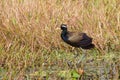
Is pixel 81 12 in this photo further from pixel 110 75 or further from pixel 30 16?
pixel 110 75

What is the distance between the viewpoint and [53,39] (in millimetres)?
6234

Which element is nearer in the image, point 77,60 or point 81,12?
point 77,60

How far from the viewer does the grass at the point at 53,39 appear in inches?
207

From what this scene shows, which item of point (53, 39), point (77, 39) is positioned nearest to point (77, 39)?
point (77, 39)

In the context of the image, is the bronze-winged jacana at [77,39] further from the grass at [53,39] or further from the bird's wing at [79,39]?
the grass at [53,39]

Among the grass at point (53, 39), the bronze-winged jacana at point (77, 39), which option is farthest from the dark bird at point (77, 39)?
the grass at point (53, 39)

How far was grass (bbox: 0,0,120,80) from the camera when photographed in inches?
207

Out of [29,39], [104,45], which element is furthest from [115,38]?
[29,39]

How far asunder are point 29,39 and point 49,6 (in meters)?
0.92

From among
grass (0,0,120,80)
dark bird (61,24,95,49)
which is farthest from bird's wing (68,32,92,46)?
grass (0,0,120,80)

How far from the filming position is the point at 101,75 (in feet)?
17.0

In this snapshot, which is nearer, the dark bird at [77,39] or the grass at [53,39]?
the grass at [53,39]

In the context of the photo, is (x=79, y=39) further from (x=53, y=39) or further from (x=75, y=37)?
(x=53, y=39)

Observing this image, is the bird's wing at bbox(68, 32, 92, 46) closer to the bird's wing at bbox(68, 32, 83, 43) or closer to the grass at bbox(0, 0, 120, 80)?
the bird's wing at bbox(68, 32, 83, 43)
